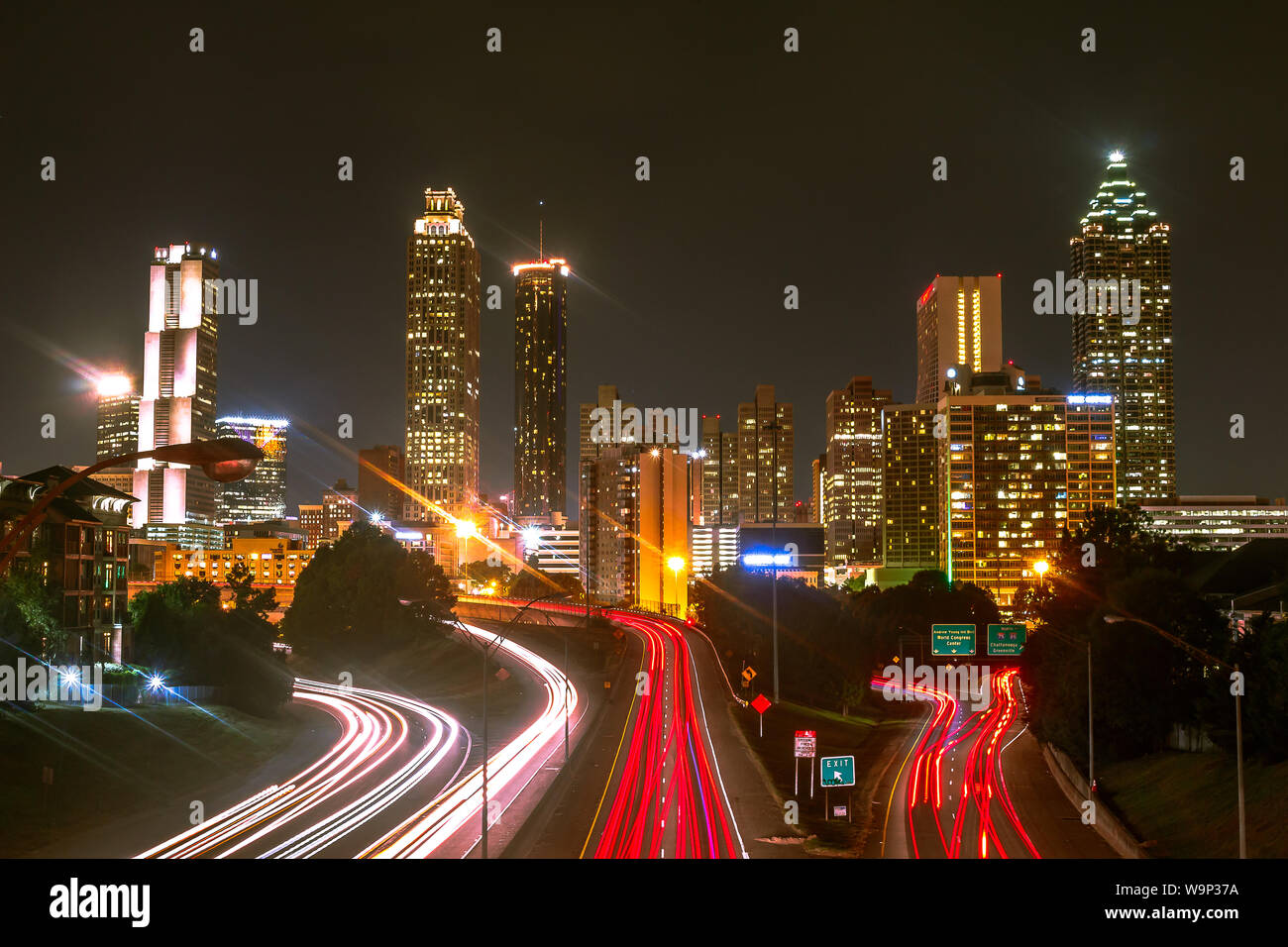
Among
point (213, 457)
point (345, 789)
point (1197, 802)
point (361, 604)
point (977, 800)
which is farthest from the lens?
point (361, 604)

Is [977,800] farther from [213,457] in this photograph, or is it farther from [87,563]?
[87,563]

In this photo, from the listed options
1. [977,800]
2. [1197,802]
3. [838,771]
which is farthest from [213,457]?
[977,800]

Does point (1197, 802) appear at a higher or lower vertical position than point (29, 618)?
lower

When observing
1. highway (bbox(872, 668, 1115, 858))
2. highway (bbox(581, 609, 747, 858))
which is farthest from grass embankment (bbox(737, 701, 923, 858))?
highway (bbox(581, 609, 747, 858))

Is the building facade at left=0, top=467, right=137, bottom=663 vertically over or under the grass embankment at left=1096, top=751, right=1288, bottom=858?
over

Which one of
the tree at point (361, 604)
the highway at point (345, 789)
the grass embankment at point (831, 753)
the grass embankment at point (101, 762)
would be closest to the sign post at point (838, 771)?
the grass embankment at point (831, 753)

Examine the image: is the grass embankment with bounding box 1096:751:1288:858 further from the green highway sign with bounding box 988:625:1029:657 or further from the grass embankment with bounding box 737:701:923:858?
the green highway sign with bounding box 988:625:1029:657
